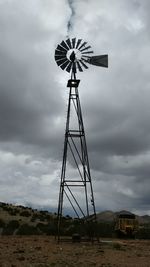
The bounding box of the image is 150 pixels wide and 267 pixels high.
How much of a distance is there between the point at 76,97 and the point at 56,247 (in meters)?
9.98

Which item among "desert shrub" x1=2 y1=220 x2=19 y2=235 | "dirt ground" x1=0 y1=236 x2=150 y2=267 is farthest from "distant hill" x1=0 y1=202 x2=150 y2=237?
"dirt ground" x1=0 y1=236 x2=150 y2=267

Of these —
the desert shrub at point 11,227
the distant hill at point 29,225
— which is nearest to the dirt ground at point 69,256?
the distant hill at point 29,225

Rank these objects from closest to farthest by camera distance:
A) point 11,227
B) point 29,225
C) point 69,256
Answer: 1. point 69,256
2. point 11,227
3. point 29,225

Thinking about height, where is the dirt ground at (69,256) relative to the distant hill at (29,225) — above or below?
below

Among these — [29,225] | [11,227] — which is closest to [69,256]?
[11,227]

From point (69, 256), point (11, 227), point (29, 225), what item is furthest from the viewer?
point (29, 225)

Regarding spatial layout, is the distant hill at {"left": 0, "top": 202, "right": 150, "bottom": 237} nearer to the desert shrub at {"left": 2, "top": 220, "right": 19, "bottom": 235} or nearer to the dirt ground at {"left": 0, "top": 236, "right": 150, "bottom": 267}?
the desert shrub at {"left": 2, "top": 220, "right": 19, "bottom": 235}

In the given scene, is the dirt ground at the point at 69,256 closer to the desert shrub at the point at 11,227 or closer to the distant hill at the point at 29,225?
the distant hill at the point at 29,225

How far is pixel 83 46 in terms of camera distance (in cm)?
3169

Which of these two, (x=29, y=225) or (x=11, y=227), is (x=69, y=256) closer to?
(x=11, y=227)

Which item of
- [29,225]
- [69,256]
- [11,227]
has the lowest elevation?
[69,256]

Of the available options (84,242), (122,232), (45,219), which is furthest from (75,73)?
(45,219)

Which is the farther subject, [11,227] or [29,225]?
[29,225]

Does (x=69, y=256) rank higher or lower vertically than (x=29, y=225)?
lower
